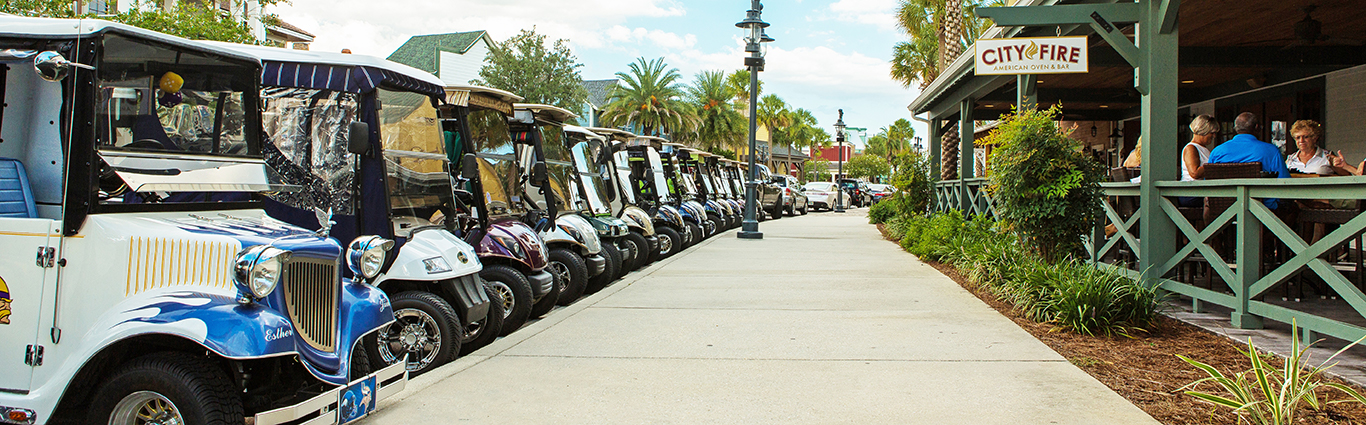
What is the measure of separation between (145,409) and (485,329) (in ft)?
9.43

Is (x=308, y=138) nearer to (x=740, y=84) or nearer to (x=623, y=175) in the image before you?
(x=623, y=175)

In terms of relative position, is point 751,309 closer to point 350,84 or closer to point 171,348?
point 350,84

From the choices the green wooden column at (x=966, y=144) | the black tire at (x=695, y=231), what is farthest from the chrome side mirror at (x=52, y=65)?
the green wooden column at (x=966, y=144)

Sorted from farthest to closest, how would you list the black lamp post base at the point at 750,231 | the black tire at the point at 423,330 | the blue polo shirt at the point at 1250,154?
the black lamp post base at the point at 750,231, the blue polo shirt at the point at 1250,154, the black tire at the point at 423,330

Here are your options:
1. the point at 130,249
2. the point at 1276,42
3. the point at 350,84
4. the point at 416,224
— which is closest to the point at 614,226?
the point at 416,224

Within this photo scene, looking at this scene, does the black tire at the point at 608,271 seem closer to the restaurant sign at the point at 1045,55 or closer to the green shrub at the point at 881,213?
the restaurant sign at the point at 1045,55

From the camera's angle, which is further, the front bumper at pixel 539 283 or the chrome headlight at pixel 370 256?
the front bumper at pixel 539 283

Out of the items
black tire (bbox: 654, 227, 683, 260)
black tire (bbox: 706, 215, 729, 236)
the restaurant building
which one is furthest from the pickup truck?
black tire (bbox: 654, 227, 683, 260)

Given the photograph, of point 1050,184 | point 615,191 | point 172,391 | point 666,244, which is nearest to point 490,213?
point 172,391

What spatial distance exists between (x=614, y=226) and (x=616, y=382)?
16.9 feet

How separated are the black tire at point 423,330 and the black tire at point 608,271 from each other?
374 centimetres

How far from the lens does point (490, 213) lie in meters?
7.60

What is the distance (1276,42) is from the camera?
1147 centimetres

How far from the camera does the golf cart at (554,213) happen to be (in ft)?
27.8
